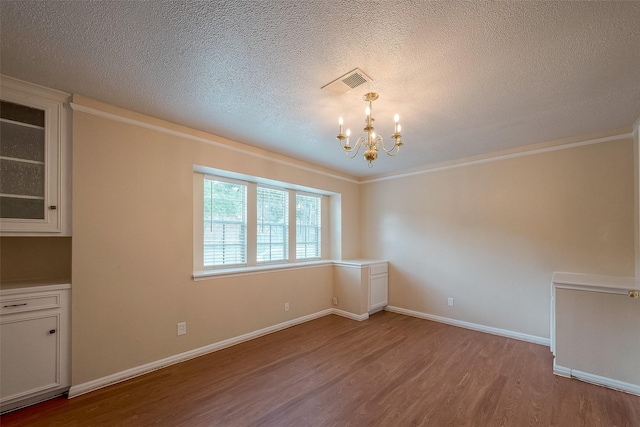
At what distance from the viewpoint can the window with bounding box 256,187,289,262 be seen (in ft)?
13.5

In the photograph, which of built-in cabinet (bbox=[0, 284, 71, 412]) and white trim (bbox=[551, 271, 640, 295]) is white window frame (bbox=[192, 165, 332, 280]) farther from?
white trim (bbox=[551, 271, 640, 295])

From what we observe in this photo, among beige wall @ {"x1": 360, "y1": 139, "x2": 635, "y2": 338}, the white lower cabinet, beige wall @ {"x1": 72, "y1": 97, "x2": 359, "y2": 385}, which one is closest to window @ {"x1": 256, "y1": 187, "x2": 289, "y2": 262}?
beige wall @ {"x1": 72, "y1": 97, "x2": 359, "y2": 385}

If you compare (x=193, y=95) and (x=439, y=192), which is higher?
(x=193, y=95)

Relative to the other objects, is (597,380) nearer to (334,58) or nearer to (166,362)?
(334,58)

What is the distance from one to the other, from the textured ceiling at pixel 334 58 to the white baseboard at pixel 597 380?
2.48m

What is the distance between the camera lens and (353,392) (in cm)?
238

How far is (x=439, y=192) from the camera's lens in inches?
173

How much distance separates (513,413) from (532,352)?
1452mm

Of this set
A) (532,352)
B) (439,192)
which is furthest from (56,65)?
(532,352)

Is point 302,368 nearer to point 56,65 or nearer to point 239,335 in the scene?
point 239,335

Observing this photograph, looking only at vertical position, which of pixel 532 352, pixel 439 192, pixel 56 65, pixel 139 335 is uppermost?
pixel 56 65

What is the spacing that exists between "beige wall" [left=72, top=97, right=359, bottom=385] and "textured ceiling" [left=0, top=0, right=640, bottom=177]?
1.38 ft

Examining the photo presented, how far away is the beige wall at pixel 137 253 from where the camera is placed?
2.37 m

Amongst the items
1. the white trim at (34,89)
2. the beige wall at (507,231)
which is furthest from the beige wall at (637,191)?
the white trim at (34,89)
